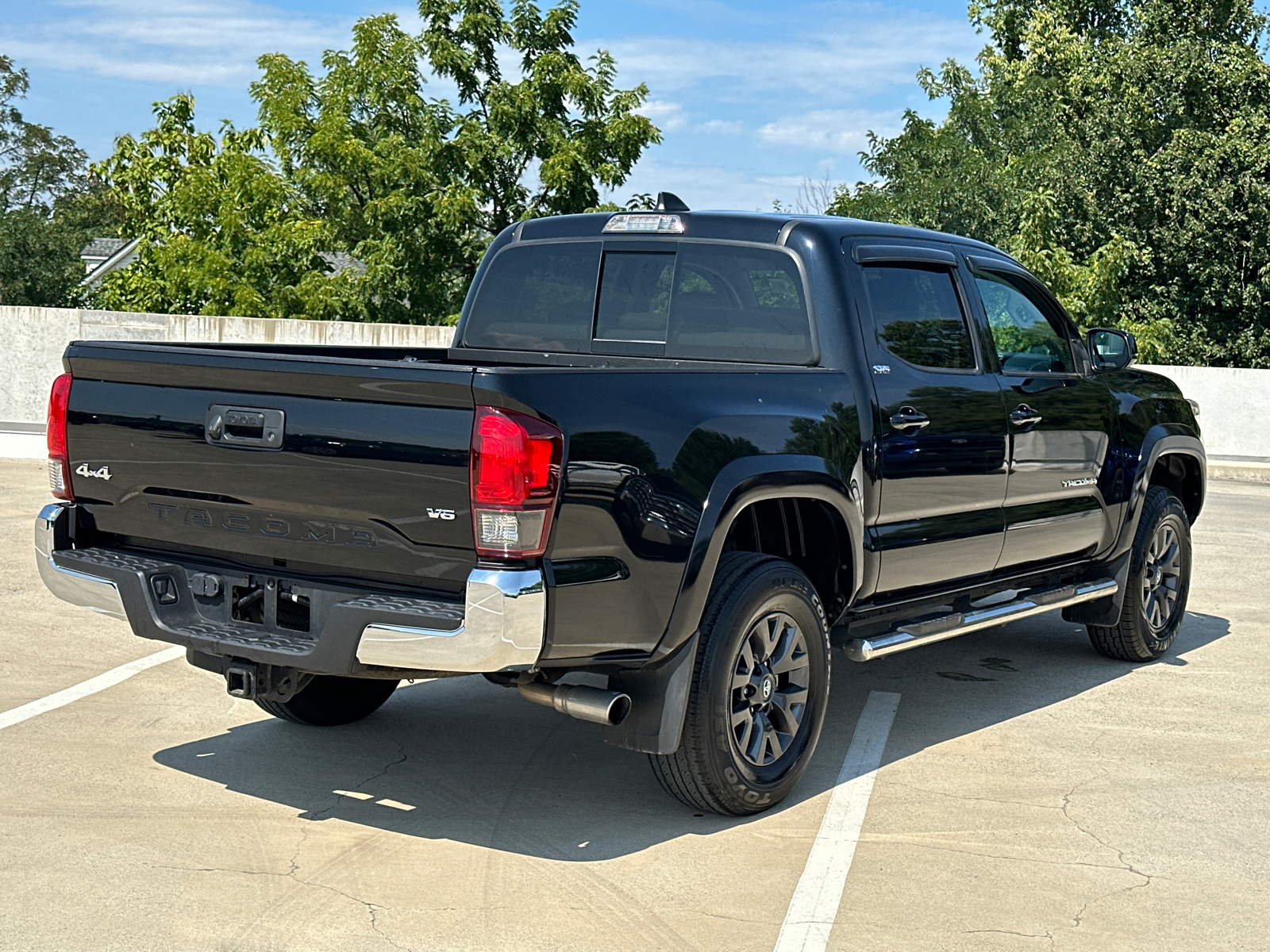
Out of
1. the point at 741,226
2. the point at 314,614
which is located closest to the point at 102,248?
the point at 741,226

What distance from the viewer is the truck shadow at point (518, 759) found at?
497 centimetres

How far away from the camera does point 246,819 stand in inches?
193

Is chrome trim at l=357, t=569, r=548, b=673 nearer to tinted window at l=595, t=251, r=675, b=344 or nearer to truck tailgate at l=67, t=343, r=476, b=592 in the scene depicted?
truck tailgate at l=67, t=343, r=476, b=592

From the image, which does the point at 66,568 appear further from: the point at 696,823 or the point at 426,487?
the point at 696,823

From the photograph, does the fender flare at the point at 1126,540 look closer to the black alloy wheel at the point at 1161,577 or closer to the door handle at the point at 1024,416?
the black alloy wheel at the point at 1161,577

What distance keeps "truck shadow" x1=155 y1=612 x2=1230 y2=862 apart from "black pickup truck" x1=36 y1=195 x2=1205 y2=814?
0.72 ft

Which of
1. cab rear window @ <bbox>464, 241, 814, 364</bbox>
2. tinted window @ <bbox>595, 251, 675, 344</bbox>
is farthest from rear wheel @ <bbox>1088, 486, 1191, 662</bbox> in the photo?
tinted window @ <bbox>595, 251, 675, 344</bbox>

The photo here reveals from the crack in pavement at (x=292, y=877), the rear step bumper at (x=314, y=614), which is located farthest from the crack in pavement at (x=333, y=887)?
the rear step bumper at (x=314, y=614)

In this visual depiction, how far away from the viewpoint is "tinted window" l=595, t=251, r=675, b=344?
5.93 metres

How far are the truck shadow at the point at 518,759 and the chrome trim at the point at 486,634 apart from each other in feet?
2.77

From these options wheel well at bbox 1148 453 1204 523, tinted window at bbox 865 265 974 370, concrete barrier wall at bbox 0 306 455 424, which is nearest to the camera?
tinted window at bbox 865 265 974 370

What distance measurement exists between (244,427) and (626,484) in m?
1.19

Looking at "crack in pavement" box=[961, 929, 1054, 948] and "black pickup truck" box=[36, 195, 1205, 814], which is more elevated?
"black pickup truck" box=[36, 195, 1205, 814]

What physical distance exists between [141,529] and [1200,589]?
25.9 ft
